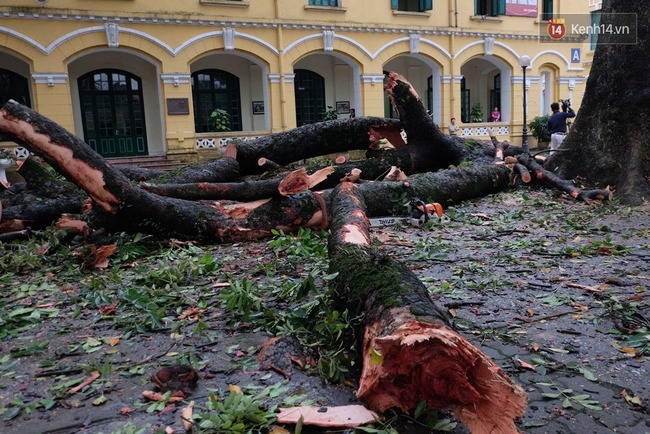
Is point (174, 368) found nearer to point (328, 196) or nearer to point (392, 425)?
point (392, 425)

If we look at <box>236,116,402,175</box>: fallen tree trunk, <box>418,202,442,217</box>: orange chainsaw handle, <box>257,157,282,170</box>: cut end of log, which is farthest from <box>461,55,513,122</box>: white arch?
<box>418,202,442,217</box>: orange chainsaw handle

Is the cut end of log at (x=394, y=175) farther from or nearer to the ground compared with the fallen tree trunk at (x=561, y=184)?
farther from the ground

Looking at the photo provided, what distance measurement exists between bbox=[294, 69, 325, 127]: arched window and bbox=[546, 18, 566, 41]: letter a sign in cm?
1123

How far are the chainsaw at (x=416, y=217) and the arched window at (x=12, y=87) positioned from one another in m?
15.9

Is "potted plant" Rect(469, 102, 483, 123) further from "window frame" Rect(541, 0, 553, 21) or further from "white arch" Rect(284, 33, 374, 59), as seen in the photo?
"white arch" Rect(284, 33, 374, 59)

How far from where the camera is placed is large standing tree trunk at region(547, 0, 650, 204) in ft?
26.8

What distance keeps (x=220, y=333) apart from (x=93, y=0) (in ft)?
54.3

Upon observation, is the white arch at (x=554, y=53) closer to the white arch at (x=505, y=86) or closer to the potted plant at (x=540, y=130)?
the white arch at (x=505, y=86)

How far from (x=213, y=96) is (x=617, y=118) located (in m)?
15.7

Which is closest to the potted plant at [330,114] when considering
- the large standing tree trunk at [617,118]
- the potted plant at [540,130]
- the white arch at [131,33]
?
the white arch at [131,33]

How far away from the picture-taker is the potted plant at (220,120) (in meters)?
19.0

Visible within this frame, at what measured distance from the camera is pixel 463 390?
7.17 feet

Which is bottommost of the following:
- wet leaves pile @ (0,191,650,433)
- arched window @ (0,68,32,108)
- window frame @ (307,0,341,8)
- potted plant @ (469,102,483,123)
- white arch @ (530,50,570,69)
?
wet leaves pile @ (0,191,650,433)

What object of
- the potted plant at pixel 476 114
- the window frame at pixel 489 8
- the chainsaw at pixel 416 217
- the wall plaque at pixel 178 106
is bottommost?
the chainsaw at pixel 416 217
